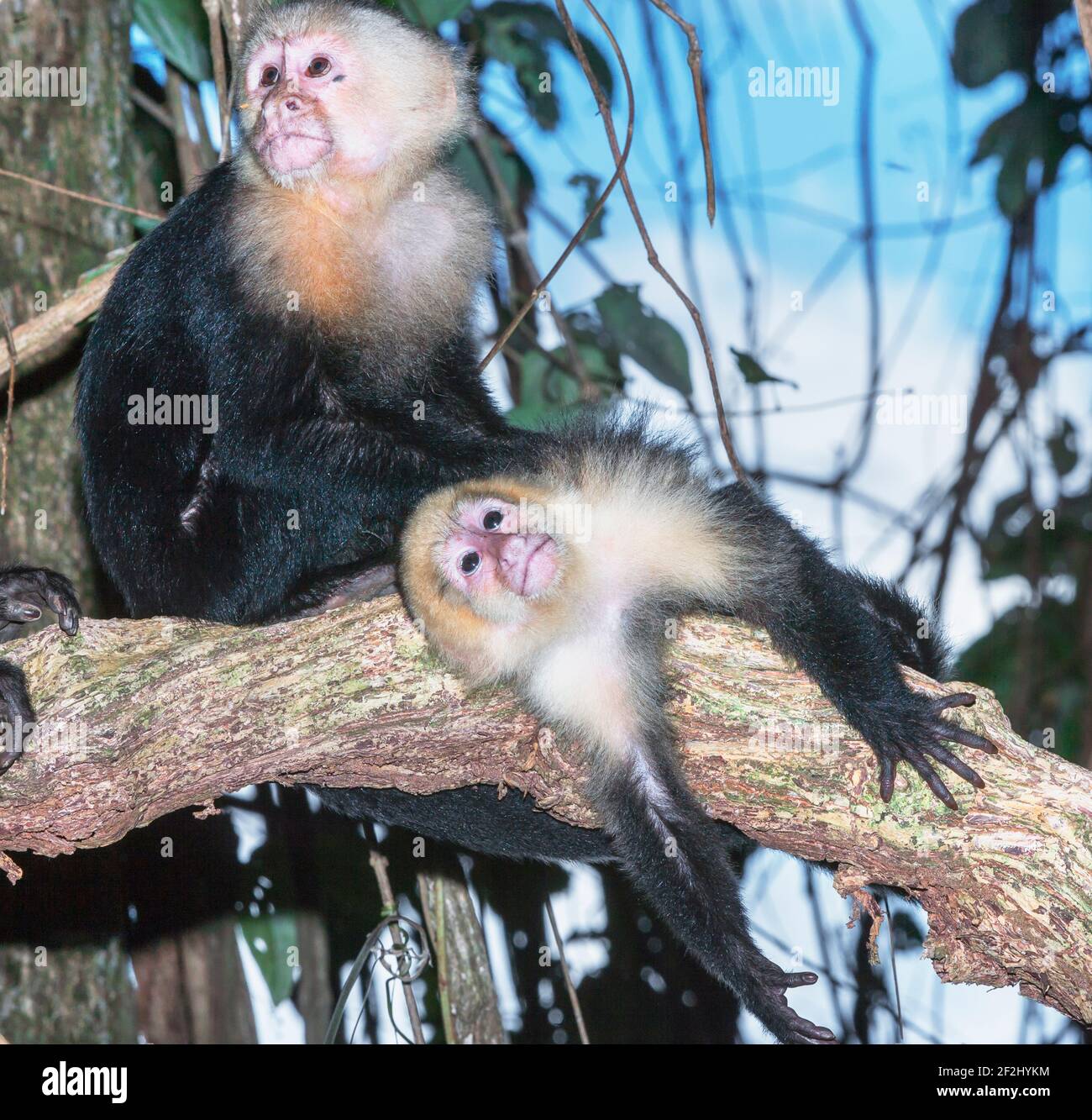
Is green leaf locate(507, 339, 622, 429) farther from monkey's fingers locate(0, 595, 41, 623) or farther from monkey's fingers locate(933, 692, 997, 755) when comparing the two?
monkey's fingers locate(933, 692, 997, 755)

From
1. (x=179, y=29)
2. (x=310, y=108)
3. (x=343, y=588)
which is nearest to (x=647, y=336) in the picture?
(x=310, y=108)

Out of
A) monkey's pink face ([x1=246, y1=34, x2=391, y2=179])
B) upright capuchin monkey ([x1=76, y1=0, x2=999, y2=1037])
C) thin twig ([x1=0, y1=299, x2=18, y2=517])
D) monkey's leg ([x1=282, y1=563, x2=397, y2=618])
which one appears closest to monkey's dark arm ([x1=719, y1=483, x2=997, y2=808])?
upright capuchin monkey ([x1=76, y1=0, x2=999, y2=1037])

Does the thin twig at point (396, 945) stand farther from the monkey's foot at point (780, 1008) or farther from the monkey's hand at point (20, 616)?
the monkey's foot at point (780, 1008)

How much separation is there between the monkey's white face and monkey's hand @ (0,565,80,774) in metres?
0.80

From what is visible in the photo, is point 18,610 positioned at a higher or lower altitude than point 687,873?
higher

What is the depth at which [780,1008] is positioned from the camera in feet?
8.24

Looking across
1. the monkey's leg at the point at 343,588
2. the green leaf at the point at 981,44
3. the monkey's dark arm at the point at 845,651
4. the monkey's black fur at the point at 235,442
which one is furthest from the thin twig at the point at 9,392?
the green leaf at the point at 981,44

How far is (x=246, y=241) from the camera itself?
10.2ft

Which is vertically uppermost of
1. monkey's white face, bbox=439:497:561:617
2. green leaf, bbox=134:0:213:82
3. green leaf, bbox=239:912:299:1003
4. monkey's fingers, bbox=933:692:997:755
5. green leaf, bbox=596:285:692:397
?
green leaf, bbox=134:0:213:82

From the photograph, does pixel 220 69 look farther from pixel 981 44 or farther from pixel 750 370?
pixel 981 44

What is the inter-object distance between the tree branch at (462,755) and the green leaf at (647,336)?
1533mm

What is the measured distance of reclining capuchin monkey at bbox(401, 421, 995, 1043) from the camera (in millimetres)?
2531
